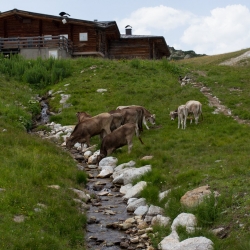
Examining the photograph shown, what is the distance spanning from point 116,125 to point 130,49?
3385 cm

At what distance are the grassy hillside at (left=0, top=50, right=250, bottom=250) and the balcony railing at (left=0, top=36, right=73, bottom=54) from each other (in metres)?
11.0

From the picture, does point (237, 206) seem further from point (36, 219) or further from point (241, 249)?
point (36, 219)

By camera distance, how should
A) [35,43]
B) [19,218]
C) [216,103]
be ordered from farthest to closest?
[35,43], [216,103], [19,218]

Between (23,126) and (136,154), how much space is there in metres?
8.34

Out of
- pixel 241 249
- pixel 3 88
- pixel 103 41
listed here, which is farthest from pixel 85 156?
pixel 103 41

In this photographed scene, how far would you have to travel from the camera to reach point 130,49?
54.4 metres

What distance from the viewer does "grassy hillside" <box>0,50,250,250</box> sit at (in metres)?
10.8

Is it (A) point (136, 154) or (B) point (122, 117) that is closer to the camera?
(A) point (136, 154)

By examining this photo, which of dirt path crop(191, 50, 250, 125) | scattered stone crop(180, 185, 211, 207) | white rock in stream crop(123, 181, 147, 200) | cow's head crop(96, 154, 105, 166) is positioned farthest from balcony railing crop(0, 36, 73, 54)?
scattered stone crop(180, 185, 211, 207)

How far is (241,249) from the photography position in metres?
9.06

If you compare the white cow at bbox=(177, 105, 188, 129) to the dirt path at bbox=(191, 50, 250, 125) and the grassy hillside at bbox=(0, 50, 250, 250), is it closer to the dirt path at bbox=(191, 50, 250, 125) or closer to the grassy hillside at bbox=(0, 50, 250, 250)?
the grassy hillside at bbox=(0, 50, 250, 250)

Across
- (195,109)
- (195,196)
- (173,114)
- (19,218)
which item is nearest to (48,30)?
(173,114)

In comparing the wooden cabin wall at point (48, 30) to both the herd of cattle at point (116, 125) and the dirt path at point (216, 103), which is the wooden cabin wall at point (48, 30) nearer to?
the dirt path at point (216, 103)

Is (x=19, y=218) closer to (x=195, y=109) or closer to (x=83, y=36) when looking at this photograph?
(x=195, y=109)
